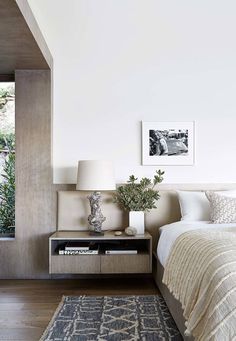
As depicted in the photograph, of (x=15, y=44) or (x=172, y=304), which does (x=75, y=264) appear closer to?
(x=172, y=304)

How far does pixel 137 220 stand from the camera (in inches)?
137

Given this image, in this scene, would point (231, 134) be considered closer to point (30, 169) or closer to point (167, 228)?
point (167, 228)

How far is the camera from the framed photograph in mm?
3766

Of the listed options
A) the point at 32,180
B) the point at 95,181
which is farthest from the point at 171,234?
the point at 32,180

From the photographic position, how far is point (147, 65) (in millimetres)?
3799

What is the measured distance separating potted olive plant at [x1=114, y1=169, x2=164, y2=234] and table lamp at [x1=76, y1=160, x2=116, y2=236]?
181 mm

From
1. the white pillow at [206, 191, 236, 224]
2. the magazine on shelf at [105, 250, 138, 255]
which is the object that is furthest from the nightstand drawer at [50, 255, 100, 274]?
the white pillow at [206, 191, 236, 224]

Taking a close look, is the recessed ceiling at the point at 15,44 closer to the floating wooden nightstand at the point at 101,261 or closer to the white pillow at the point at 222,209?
the floating wooden nightstand at the point at 101,261

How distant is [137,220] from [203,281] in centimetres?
171

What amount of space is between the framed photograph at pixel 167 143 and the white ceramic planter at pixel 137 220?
592 millimetres

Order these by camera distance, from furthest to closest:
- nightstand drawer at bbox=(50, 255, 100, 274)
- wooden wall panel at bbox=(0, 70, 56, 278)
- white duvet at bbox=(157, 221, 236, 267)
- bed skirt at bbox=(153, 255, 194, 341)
→ wooden wall panel at bbox=(0, 70, 56, 278)
nightstand drawer at bbox=(50, 255, 100, 274)
white duvet at bbox=(157, 221, 236, 267)
bed skirt at bbox=(153, 255, 194, 341)

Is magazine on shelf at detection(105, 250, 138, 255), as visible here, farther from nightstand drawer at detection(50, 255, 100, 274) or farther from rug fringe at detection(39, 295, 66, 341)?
rug fringe at detection(39, 295, 66, 341)

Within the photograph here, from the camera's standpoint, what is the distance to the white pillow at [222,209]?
3.12m

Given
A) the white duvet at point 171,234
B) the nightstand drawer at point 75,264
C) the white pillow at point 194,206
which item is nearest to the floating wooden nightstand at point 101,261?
the nightstand drawer at point 75,264
